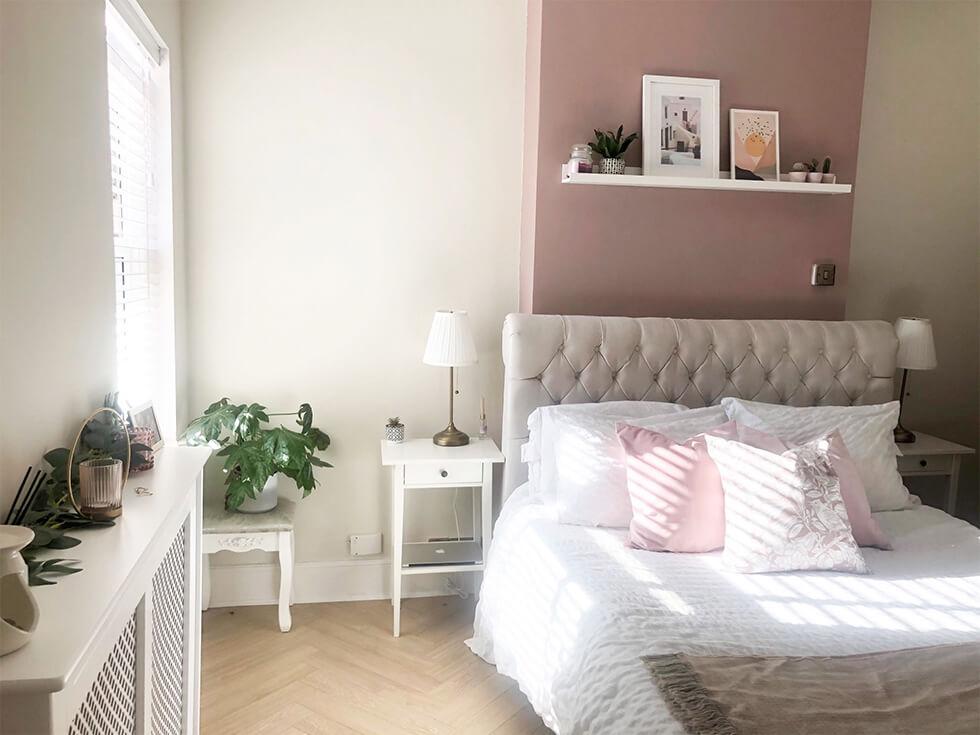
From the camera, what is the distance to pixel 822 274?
3303 mm

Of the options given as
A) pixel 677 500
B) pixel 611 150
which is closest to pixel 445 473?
pixel 677 500

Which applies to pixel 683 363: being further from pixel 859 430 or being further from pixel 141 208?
pixel 141 208

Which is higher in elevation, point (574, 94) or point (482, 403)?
point (574, 94)

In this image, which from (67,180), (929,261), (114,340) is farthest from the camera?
(929,261)

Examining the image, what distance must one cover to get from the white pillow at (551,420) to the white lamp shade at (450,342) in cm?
34

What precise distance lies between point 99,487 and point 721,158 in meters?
2.59

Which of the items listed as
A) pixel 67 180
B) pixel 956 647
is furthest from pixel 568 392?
pixel 67 180

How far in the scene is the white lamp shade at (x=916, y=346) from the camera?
10.7 feet

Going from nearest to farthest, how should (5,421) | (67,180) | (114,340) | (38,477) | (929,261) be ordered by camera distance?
(5,421) → (38,477) → (67,180) → (114,340) → (929,261)

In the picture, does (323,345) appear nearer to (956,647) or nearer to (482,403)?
(482,403)

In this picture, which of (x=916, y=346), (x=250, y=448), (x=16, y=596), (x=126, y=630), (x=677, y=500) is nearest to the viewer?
(x=16, y=596)

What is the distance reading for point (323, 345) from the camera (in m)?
3.20

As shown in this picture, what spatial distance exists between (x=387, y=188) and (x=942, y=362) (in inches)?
107

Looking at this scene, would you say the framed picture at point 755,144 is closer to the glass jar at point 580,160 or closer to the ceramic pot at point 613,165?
the ceramic pot at point 613,165
